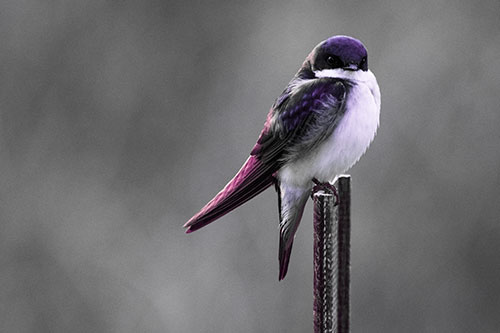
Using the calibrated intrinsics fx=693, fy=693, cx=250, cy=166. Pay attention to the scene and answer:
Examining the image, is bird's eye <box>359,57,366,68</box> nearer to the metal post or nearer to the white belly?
the white belly

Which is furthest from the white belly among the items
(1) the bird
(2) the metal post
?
(2) the metal post

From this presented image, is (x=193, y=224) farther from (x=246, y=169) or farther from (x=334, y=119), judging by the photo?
(x=334, y=119)

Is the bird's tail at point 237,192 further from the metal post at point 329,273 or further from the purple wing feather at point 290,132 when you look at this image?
the metal post at point 329,273

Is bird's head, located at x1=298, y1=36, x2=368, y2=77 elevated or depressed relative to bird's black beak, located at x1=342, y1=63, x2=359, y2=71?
elevated

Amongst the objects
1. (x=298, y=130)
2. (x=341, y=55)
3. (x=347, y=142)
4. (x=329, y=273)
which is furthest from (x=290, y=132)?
(x=329, y=273)

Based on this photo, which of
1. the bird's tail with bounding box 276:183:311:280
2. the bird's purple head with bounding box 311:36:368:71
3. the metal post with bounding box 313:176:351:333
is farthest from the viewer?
the bird's tail with bounding box 276:183:311:280

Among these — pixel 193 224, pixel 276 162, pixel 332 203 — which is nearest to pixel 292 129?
pixel 276 162

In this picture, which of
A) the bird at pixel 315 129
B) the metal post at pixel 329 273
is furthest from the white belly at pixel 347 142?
the metal post at pixel 329 273
